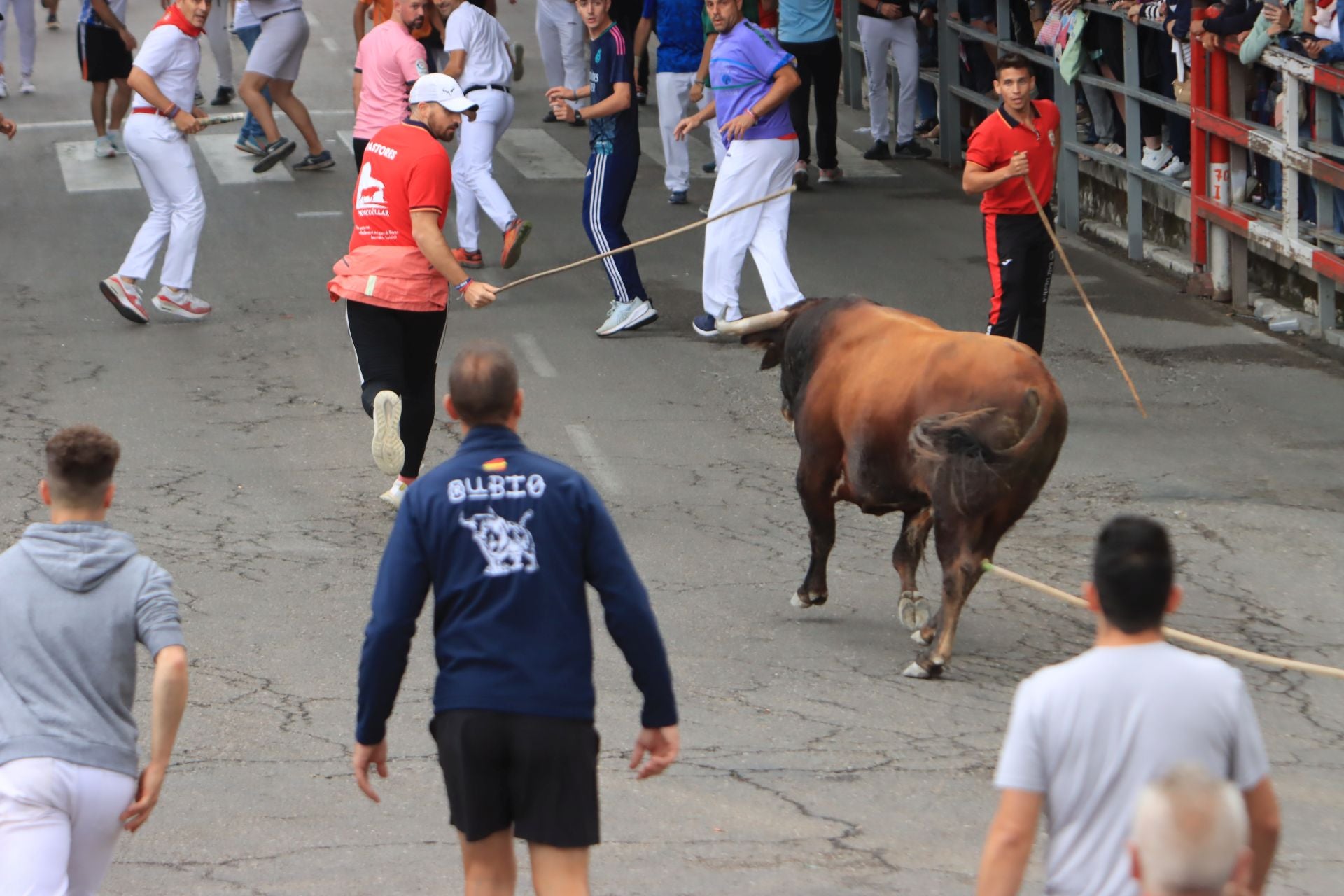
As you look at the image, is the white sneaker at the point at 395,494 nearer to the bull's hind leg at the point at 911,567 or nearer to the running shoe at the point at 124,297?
the bull's hind leg at the point at 911,567

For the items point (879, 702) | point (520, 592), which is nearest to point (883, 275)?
point (879, 702)

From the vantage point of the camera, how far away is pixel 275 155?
49.8 ft

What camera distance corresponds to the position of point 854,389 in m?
7.09

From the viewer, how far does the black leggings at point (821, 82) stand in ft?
53.8

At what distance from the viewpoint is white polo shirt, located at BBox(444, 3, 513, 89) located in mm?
12844

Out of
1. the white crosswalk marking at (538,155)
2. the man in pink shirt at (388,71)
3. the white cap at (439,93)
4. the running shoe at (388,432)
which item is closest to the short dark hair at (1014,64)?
the white cap at (439,93)

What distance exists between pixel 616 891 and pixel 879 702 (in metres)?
1.74

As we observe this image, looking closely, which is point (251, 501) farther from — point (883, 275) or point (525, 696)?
point (883, 275)

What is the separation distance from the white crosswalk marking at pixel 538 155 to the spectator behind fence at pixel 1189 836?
14.2 m

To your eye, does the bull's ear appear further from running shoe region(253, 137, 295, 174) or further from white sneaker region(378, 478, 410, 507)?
running shoe region(253, 137, 295, 174)

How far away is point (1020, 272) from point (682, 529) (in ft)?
8.57

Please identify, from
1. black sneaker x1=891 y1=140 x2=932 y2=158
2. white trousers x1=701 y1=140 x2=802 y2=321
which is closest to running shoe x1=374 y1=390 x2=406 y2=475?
white trousers x1=701 y1=140 x2=802 y2=321

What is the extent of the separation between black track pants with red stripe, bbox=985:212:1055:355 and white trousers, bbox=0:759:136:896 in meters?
6.72

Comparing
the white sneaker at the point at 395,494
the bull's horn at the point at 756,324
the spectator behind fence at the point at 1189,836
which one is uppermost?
the spectator behind fence at the point at 1189,836
